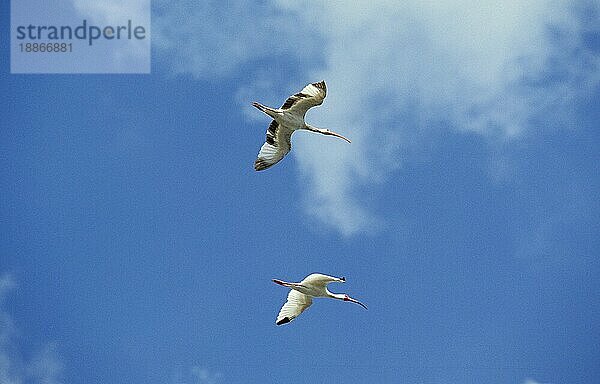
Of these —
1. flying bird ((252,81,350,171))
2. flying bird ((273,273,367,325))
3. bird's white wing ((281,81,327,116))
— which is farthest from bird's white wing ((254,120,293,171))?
flying bird ((273,273,367,325))

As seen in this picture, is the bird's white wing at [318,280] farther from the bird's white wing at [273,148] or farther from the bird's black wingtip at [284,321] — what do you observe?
the bird's white wing at [273,148]

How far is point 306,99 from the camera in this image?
34.2m

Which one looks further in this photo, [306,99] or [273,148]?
[273,148]

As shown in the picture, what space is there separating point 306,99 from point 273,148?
3.16 meters

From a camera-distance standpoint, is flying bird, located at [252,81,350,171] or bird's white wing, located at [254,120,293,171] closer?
flying bird, located at [252,81,350,171]

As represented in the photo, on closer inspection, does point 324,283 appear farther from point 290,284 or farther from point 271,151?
point 271,151

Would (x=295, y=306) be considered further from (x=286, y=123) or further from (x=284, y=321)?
(x=286, y=123)

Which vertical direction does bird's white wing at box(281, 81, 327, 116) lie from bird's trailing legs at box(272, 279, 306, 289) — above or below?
above

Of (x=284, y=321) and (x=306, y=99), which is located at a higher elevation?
(x=306, y=99)

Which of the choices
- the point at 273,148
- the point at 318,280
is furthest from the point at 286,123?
the point at 318,280

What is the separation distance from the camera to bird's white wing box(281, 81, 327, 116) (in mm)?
33812

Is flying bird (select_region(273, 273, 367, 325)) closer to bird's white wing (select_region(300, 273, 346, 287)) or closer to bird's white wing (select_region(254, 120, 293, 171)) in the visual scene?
bird's white wing (select_region(300, 273, 346, 287))

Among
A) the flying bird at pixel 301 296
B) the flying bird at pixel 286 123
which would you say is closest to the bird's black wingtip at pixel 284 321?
the flying bird at pixel 301 296

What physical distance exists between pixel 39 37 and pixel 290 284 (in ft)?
66.8
